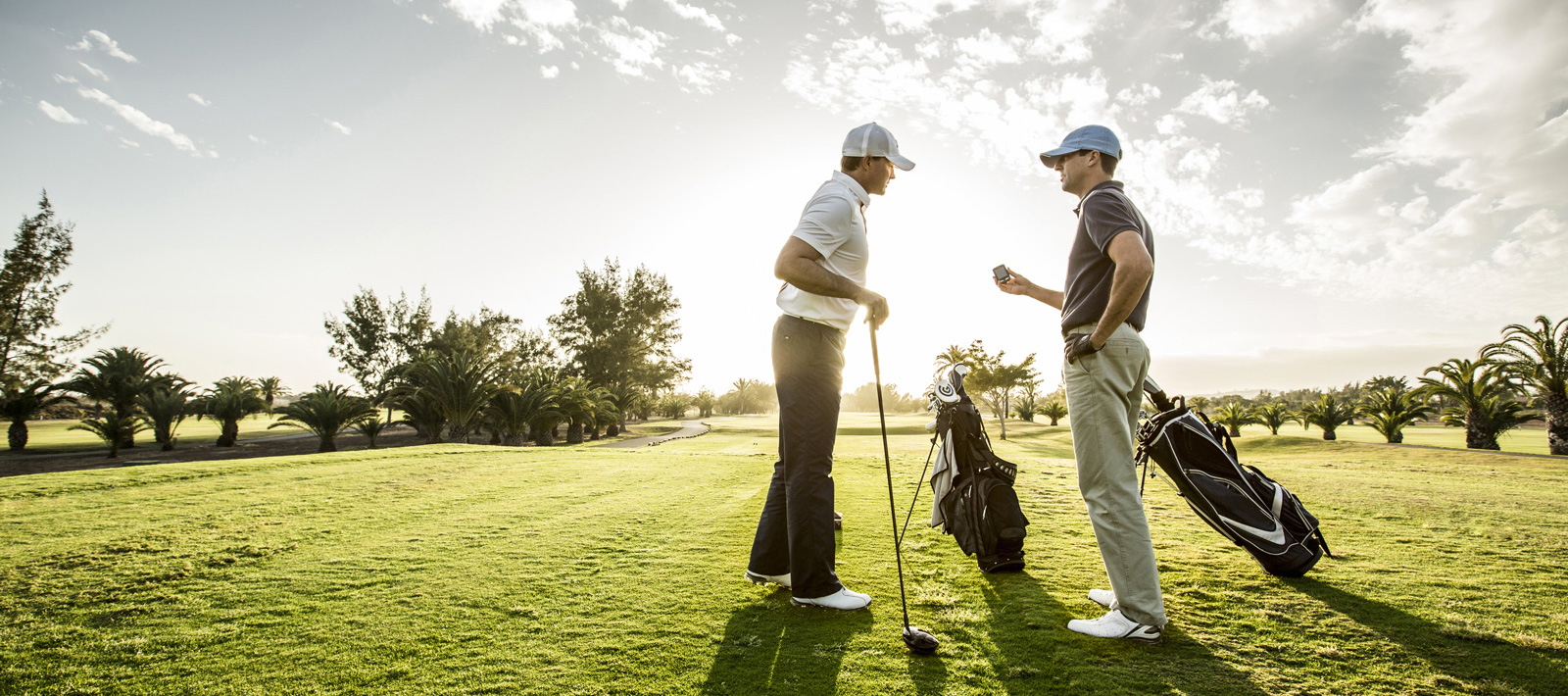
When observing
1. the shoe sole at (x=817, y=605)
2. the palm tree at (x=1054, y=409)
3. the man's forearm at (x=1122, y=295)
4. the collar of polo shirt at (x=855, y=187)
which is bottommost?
the palm tree at (x=1054, y=409)

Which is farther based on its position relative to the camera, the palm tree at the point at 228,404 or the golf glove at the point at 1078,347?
the palm tree at the point at 228,404

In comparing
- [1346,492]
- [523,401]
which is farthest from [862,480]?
[523,401]

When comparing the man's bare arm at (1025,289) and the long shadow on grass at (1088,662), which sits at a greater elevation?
the man's bare arm at (1025,289)

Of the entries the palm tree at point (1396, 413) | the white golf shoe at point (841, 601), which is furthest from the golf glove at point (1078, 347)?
the palm tree at point (1396, 413)

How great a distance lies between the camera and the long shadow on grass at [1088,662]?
2.07m

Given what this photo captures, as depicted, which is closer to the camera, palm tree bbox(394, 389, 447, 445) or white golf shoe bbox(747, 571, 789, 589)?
white golf shoe bbox(747, 571, 789, 589)

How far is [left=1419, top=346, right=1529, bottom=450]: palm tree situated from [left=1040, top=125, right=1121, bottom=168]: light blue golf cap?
25.4 m

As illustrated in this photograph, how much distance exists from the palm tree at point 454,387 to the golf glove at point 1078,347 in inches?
797

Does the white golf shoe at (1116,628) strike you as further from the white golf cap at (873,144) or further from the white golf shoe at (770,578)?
the white golf cap at (873,144)

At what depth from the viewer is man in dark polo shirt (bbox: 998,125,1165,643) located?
259cm

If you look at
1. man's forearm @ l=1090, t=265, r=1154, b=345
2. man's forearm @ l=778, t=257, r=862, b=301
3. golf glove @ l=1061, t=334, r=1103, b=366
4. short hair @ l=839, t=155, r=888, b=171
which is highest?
short hair @ l=839, t=155, r=888, b=171

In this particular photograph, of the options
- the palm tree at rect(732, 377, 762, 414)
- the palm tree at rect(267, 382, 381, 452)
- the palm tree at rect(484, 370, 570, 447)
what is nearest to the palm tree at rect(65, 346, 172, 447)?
the palm tree at rect(267, 382, 381, 452)

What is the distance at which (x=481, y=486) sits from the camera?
6.61m

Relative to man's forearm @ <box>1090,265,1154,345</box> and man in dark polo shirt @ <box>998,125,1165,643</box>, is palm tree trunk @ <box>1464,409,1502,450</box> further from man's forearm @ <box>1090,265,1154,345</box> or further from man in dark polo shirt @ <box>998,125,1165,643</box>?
man's forearm @ <box>1090,265,1154,345</box>
